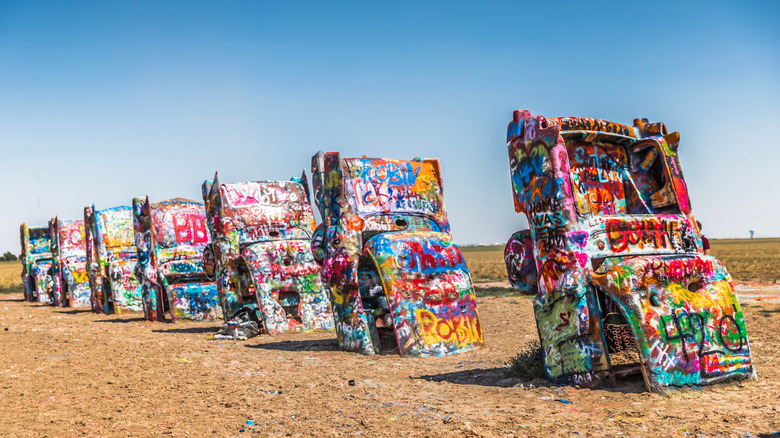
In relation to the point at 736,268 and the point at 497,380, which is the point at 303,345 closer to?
the point at 497,380

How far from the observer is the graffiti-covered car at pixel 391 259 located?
8.75 m

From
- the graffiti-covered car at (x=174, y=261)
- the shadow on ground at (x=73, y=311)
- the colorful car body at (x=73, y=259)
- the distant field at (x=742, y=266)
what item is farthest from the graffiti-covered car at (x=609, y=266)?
the colorful car body at (x=73, y=259)

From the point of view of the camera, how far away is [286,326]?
1201cm

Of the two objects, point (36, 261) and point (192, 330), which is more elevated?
point (36, 261)

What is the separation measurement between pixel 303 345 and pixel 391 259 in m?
2.51

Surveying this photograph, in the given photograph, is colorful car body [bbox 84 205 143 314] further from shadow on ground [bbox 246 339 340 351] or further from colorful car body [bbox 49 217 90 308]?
shadow on ground [bbox 246 339 340 351]

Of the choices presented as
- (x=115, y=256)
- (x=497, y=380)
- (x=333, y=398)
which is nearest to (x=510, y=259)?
(x=497, y=380)

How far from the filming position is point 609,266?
19.7 ft

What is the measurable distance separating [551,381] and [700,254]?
1907 millimetres

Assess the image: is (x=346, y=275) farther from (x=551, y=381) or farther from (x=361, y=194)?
(x=551, y=381)

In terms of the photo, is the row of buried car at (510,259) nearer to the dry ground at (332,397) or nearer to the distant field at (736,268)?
the dry ground at (332,397)

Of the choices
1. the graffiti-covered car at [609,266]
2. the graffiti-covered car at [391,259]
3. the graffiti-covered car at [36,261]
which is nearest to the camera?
the graffiti-covered car at [609,266]

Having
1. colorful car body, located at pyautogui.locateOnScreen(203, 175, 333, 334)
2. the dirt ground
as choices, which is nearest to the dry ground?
the dirt ground

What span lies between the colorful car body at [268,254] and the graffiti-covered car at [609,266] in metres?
5.75
